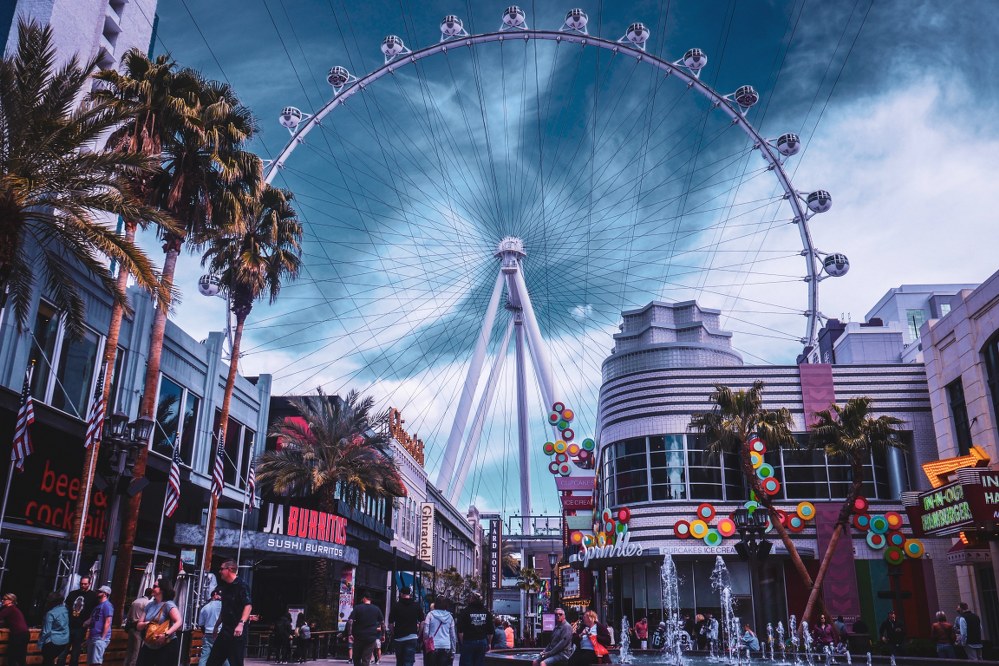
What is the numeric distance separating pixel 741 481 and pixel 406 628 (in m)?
35.3

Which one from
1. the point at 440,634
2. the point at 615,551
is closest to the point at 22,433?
the point at 440,634

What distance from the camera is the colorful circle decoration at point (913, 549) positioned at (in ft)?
141

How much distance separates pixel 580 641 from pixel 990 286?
88.4ft

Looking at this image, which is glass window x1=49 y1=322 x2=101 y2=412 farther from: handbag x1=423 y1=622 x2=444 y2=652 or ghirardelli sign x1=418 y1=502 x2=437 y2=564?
ghirardelli sign x1=418 y1=502 x2=437 y2=564

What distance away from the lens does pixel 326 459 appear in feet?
129

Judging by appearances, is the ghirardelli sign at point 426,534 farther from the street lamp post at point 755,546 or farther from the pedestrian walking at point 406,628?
the pedestrian walking at point 406,628

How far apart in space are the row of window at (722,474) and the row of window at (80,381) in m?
25.0

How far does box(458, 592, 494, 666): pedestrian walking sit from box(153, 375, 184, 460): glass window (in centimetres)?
1728

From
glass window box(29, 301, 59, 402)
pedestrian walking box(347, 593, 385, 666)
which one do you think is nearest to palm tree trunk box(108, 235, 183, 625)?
glass window box(29, 301, 59, 402)

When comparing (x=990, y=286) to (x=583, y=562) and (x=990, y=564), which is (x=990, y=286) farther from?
(x=583, y=562)

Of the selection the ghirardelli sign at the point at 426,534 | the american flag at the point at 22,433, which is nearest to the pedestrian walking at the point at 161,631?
the american flag at the point at 22,433

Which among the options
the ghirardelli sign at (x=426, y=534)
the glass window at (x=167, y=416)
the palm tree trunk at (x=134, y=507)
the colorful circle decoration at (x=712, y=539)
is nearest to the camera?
the palm tree trunk at (x=134, y=507)

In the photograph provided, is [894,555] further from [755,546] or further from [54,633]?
[54,633]

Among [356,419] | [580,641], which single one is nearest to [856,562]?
[356,419]
